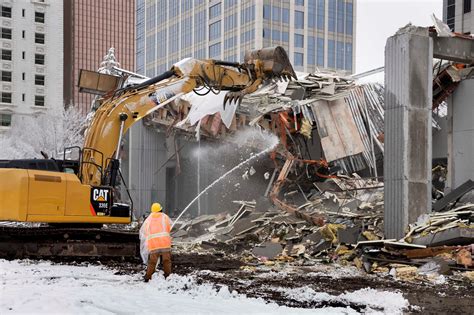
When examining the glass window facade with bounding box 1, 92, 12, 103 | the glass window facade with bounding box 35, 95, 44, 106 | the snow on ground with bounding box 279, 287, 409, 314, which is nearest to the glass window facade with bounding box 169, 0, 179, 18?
the glass window facade with bounding box 35, 95, 44, 106

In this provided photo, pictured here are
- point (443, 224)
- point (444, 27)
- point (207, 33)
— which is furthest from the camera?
point (207, 33)

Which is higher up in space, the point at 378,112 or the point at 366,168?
the point at 378,112

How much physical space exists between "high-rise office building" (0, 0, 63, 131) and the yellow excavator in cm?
7218

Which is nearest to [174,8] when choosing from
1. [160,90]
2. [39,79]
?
[39,79]

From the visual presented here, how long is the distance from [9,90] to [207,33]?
34176mm

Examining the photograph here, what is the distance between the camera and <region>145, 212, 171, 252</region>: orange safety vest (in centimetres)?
1148

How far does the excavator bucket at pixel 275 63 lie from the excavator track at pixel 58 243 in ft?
17.2

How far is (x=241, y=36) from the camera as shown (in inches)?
3826

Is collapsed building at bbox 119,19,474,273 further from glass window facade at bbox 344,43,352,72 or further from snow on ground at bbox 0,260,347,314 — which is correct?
glass window facade at bbox 344,43,352,72

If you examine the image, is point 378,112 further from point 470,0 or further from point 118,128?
point 470,0

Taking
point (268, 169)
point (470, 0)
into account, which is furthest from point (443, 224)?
point (470, 0)

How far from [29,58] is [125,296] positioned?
85.7 m

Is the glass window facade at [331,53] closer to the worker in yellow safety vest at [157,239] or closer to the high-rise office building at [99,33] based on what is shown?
the high-rise office building at [99,33]

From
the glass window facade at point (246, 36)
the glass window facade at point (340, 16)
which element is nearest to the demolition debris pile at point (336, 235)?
the glass window facade at point (246, 36)
